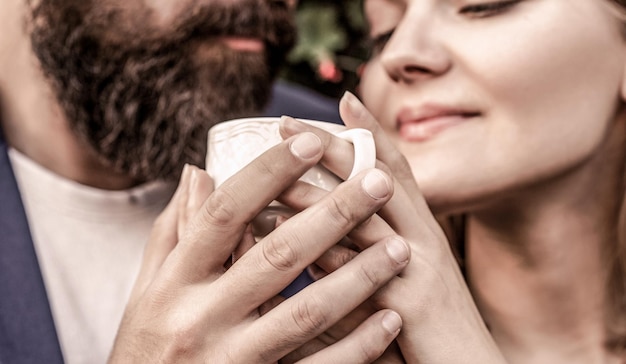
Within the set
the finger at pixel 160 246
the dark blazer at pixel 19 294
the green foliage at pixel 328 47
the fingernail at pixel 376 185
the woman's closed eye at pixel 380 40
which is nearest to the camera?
the fingernail at pixel 376 185

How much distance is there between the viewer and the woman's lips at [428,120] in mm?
956

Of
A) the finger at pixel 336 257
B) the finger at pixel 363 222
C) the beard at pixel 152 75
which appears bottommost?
the beard at pixel 152 75

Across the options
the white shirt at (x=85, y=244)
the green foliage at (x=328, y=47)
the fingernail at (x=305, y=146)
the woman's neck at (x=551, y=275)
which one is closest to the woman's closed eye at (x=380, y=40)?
the woman's neck at (x=551, y=275)

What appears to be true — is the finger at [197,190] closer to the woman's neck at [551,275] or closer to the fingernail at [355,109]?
the fingernail at [355,109]

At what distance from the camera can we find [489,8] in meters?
0.96

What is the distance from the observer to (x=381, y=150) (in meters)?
0.83

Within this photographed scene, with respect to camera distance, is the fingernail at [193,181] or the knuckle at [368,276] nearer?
the knuckle at [368,276]

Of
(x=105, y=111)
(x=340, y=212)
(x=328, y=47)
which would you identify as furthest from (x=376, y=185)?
(x=328, y=47)

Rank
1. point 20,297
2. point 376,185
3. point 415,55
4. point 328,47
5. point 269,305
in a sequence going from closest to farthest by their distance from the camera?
point 376,185
point 269,305
point 415,55
point 20,297
point 328,47

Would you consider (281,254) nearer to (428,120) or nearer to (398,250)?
(398,250)

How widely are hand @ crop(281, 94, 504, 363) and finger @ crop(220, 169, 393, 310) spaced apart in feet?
0.12

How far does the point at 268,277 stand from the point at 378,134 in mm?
202

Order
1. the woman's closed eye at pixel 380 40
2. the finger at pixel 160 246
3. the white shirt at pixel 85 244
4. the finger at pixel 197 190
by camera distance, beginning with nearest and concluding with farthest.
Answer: the finger at pixel 197 190, the finger at pixel 160 246, the woman's closed eye at pixel 380 40, the white shirt at pixel 85 244

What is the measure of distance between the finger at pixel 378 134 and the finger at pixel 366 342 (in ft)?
0.51
